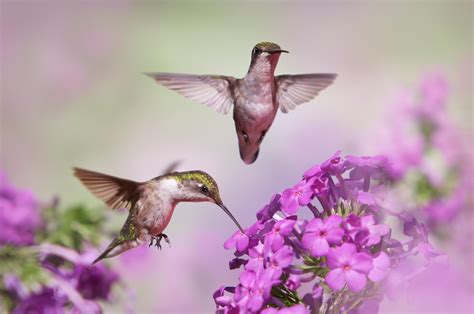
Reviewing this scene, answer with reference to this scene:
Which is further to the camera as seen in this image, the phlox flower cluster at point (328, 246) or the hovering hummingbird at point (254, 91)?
the hovering hummingbird at point (254, 91)

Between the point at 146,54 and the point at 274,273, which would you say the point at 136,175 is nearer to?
the point at 146,54

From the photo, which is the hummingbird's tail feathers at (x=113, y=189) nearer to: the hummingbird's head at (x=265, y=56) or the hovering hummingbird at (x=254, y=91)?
the hovering hummingbird at (x=254, y=91)

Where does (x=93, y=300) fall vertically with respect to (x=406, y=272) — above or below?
below

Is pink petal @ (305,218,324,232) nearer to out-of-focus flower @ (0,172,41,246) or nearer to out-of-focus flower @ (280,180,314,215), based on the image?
out-of-focus flower @ (280,180,314,215)

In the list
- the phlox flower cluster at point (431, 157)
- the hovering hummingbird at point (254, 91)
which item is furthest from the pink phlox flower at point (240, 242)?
the phlox flower cluster at point (431, 157)

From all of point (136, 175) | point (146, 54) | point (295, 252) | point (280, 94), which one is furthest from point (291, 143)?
point (295, 252)

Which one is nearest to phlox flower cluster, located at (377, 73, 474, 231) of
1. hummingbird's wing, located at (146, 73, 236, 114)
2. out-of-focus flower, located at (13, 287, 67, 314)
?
hummingbird's wing, located at (146, 73, 236, 114)
